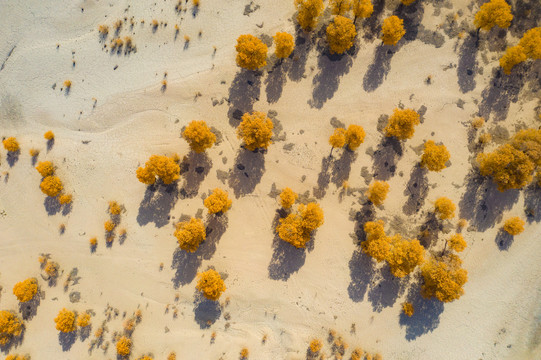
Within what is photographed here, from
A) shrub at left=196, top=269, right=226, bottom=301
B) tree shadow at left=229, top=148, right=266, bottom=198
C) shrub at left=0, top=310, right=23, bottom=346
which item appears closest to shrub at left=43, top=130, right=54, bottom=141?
shrub at left=0, top=310, right=23, bottom=346

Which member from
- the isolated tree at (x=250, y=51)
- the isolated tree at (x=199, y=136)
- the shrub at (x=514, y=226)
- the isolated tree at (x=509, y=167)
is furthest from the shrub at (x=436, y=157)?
the isolated tree at (x=199, y=136)

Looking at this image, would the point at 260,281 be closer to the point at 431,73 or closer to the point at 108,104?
the point at 108,104

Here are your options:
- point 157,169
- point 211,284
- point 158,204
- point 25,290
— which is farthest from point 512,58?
point 25,290

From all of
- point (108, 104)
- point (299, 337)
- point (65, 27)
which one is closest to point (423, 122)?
point (299, 337)

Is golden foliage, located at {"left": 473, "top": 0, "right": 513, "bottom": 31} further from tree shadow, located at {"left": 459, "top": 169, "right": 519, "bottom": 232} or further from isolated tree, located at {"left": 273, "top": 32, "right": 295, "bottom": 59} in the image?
isolated tree, located at {"left": 273, "top": 32, "right": 295, "bottom": 59}

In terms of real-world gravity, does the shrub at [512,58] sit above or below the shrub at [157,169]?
above

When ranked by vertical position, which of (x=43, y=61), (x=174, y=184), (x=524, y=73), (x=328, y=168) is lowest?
(x=174, y=184)

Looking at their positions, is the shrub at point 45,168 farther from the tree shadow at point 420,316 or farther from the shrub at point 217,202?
the tree shadow at point 420,316
